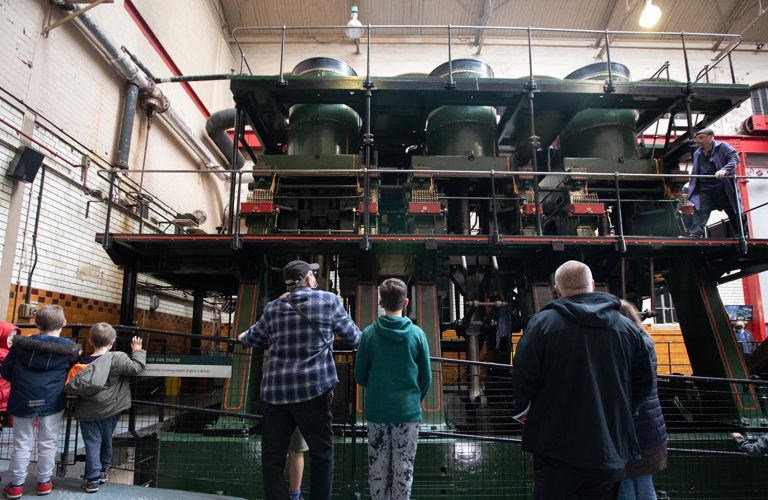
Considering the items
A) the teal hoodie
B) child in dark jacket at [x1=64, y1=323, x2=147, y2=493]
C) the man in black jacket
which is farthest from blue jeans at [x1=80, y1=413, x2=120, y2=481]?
the man in black jacket

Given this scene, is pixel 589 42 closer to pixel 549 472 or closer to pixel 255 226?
pixel 255 226

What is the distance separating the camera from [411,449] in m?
2.79

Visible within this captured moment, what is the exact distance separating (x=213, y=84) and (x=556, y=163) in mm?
10150

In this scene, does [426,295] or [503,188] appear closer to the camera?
[426,295]

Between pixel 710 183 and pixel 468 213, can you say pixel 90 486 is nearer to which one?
pixel 468 213

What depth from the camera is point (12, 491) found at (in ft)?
10.6

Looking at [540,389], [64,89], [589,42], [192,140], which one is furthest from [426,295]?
[589,42]

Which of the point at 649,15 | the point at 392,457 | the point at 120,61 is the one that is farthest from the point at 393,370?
the point at 649,15

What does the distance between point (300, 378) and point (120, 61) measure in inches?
317

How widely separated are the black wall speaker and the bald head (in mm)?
6572

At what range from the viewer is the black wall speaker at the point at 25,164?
5.97m

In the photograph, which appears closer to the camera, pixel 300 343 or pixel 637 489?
pixel 637 489

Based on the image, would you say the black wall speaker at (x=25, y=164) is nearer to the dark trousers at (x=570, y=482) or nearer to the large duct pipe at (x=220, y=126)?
the large duct pipe at (x=220, y=126)

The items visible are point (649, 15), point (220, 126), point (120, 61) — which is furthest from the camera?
point (220, 126)
